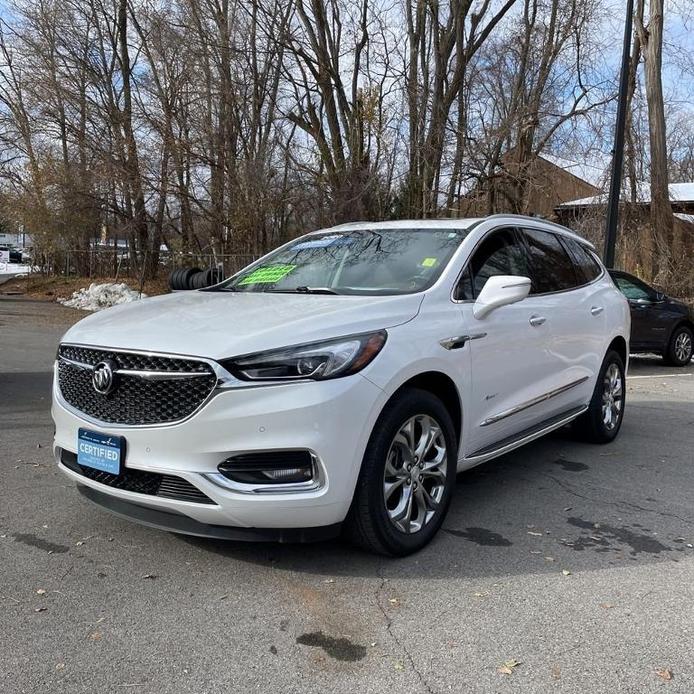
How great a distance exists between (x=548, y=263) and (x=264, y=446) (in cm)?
313

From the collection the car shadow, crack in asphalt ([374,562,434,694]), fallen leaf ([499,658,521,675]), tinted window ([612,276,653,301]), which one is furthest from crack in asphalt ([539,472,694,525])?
tinted window ([612,276,653,301])

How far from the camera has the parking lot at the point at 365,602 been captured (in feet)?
8.79

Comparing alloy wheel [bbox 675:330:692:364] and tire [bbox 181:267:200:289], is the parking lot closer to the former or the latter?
tire [bbox 181:267:200:289]

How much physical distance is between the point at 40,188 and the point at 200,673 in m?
25.3

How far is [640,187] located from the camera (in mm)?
19375

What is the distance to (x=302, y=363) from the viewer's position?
3197 mm

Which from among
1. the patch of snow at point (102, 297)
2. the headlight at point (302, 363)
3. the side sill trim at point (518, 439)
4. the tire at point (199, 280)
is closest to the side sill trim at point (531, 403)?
the side sill trim at point (518, 439)

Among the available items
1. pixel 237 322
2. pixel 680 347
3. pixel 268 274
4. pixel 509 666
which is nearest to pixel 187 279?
pixel 268 274

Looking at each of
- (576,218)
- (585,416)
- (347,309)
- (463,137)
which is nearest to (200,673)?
(347,309)

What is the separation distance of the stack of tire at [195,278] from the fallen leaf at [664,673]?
13.0ft

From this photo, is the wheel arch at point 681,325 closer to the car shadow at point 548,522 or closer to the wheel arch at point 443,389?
the car shadow at point 548,522

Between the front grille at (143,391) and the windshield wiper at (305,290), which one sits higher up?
the windshield wiper at (305,290)

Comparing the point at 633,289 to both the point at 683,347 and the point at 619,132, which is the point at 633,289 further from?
the point at 619,132

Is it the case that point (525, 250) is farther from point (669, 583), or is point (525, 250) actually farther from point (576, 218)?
point (576, 218)
